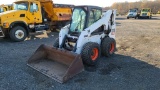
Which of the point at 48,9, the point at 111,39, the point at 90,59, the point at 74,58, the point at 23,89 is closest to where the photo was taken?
the point at 23,89

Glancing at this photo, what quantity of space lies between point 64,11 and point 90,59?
906cm

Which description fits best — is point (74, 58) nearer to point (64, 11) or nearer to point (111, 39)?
point (111, 39)

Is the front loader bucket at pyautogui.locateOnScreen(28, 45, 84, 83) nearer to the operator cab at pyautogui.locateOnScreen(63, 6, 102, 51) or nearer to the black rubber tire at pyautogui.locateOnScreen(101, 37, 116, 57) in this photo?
the operator cab at pyautogui.locateOnScreen(63, 6, 102, 51)

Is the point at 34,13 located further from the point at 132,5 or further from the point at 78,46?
the point at 132,5

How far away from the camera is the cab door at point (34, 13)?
1194 cm

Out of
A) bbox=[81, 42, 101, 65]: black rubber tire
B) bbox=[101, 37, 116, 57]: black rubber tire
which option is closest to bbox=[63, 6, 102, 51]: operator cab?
bbox=[81, 42, 101, 65]: black rubber tire

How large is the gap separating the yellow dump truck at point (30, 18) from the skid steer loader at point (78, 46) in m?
4.88

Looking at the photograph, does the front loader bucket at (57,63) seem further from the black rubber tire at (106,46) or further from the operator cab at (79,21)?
the black rubber tire at (106,46)

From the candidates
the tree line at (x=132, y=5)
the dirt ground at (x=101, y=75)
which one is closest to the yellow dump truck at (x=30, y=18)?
the dirt ground at (x=101, y=75)

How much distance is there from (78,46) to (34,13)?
22.7 ft

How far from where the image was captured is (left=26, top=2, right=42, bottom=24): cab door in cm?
1194

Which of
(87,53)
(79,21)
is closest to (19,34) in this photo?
(79,21)

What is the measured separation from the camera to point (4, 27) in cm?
1065

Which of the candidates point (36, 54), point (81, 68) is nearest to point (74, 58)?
point (81, 68)
